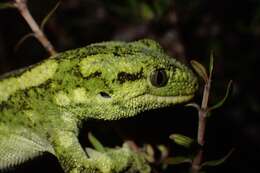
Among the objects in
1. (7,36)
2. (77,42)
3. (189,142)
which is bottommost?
(189,142)

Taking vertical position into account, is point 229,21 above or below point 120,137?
above

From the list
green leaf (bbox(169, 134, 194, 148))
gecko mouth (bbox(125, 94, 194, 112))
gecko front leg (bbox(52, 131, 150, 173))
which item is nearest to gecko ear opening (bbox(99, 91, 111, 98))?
gecko mouth (bbox(125, 94, 194, 112))

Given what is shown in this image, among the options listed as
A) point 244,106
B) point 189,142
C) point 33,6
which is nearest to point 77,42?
point 33,6

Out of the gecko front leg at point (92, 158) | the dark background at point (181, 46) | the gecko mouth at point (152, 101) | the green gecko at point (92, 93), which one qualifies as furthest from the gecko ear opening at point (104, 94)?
the gecko front leg at point (92, 158)

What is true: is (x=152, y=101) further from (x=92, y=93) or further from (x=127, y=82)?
(x=92, y=93)

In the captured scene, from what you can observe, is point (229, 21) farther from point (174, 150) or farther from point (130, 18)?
point (174, 150)

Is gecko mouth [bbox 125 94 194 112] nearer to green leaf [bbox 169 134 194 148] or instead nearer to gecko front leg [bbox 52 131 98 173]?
gecko front leg [bbox 52 131 98 173]

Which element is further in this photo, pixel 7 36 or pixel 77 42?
pixel 7 36
